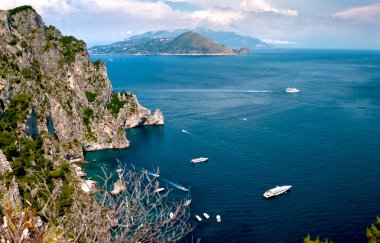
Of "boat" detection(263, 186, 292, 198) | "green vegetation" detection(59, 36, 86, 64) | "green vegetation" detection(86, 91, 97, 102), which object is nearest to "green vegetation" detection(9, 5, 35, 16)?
"green vegetation" detection(59, 36, 86, 64)

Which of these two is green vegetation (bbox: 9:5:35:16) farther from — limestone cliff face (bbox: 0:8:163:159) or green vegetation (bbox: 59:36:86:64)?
green vegetation (bbox: 59:36:86:64)

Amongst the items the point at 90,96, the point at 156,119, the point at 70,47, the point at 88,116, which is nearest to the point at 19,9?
the point at 70,47

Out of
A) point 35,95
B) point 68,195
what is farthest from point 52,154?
point 68,195

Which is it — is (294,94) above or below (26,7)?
below

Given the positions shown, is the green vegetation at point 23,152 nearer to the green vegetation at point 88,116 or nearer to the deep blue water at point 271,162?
the deep blue water at point 271,162

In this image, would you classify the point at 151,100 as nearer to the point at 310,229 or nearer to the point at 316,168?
the point at 316,168

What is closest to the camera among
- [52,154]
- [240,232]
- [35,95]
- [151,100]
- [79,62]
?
[240,232]

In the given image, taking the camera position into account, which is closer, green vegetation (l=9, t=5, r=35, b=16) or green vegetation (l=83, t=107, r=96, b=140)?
green vegetation (l=9, t=5, r=35, b=16)
